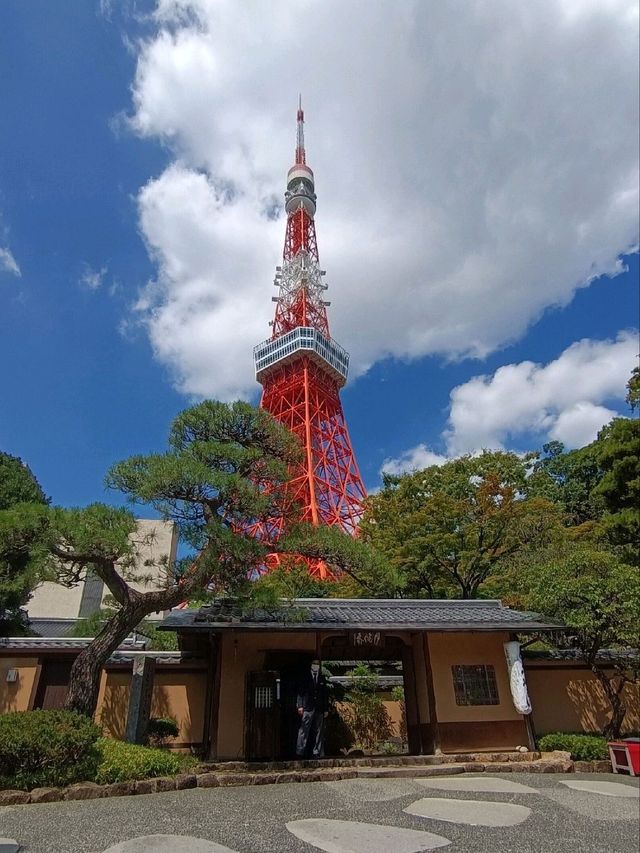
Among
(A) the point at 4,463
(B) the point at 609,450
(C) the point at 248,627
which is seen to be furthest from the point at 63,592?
(B) the point at 609,450

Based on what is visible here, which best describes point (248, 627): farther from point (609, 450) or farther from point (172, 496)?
point (609, 450)

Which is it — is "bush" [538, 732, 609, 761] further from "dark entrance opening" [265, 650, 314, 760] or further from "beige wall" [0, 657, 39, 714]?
"beige wall" [0, 657, 39, 714]

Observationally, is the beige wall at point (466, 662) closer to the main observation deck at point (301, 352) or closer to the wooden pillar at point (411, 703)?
the wooden pillar at point (411, 703)

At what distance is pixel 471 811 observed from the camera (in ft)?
15.4

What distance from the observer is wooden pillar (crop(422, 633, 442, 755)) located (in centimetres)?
771

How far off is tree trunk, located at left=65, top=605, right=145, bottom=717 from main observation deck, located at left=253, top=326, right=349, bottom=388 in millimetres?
24666

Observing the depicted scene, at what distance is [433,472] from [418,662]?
27.4 ft

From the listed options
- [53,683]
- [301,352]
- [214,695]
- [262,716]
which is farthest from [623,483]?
[301,352]

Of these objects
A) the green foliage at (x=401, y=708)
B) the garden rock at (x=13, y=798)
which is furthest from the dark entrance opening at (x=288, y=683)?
the garden rock at (x=13, y=798)

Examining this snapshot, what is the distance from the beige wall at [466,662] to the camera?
26.9ft

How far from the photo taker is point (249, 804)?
487 cm

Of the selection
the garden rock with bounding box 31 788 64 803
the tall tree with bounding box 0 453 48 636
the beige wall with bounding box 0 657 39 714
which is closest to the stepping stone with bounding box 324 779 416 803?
the garden rock with bounding box 31 788 64 803

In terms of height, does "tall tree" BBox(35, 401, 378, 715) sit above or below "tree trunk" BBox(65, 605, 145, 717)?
above

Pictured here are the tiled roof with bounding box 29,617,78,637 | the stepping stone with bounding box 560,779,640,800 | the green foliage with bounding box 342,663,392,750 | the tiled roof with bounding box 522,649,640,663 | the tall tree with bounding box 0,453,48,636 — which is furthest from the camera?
the tiled roof with bounding box 29,617,78,637
